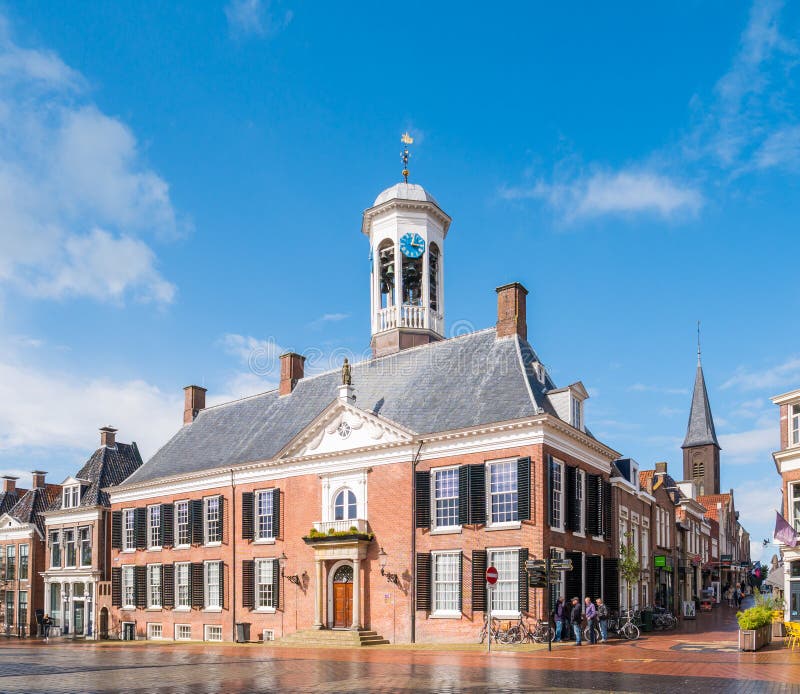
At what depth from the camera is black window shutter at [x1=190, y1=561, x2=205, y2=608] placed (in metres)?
40.2

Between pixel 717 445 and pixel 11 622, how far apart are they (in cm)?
6469

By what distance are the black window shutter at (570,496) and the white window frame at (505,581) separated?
268 cm

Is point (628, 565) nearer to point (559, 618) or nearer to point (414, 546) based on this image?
point (559, 618)

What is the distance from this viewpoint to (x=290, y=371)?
144 ft

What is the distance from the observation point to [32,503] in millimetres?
58312

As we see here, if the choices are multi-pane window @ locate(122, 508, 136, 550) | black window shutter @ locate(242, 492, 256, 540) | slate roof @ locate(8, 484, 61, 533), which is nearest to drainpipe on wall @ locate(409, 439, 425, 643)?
black window shutter @ locate(242, 492, 256, 540)

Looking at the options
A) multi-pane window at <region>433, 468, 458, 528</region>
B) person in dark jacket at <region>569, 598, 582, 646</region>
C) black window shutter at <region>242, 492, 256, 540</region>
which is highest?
multi-pane window at <region>433, 468, 458, 528</region>

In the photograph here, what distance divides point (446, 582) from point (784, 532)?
12275 millimetres

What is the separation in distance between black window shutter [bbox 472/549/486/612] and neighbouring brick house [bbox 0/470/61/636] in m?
36.5

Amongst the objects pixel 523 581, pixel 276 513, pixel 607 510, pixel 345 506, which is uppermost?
pixel 345 506

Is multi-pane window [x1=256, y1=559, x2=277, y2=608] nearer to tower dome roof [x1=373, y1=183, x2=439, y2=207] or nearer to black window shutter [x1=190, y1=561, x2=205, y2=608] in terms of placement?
black window shutter [x1=190, y1=561, x2=205, y2=608]

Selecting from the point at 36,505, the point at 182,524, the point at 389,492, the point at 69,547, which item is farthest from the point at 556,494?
the point at 36,505

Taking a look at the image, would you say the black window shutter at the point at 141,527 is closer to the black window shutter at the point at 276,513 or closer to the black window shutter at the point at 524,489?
the black window shutter at the point at 276,513

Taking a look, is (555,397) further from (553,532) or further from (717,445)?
(717,445)
